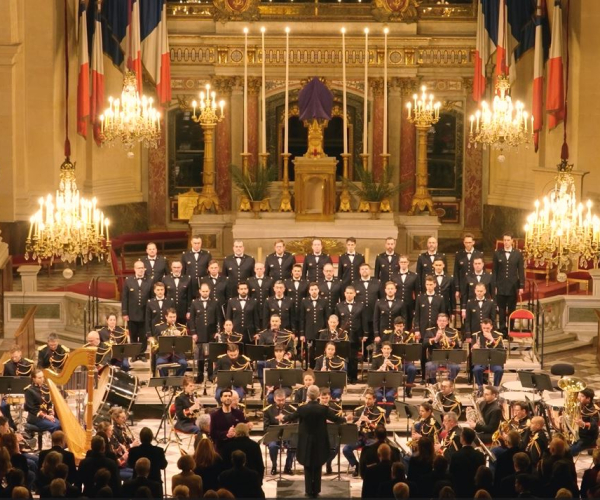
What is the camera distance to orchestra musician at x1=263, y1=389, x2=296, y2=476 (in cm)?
1694

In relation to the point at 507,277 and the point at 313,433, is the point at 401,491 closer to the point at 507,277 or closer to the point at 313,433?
the point at 313,433

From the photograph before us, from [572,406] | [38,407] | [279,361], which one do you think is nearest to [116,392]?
[38,407]

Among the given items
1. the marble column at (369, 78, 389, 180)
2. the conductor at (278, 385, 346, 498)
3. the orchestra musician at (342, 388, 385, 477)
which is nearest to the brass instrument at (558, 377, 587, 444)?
the orchestra musician at (342, 388, 385, 477)

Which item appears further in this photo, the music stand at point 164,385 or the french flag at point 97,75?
the french flag at point 97,75

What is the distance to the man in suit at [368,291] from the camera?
2011cm

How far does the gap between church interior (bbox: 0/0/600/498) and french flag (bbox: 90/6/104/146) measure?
0.06m

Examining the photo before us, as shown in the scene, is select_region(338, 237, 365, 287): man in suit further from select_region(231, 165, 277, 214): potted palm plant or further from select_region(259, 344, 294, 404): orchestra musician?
select_region(231, 165, 277, 214): potted palm plant

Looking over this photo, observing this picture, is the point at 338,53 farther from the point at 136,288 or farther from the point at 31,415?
the point at 31,415

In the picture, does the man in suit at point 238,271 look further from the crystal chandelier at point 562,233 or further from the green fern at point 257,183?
the green fern at point 257,183

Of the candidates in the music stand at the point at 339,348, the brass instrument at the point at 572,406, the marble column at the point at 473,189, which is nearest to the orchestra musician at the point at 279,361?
the music stand at the point at 339,348

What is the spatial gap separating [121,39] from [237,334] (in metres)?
9.46

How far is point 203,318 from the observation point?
65.2 ft

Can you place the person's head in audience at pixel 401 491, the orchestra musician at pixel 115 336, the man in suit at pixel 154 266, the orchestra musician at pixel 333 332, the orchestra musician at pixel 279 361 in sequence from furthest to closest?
the man in suit at pixel 154 266 → the orchestra musician at pixel 115 336 → the orchestra musician at pixel 333 332 → the orchestra musician at pixel 279 361 → the person's head in audience at pixel 401 491

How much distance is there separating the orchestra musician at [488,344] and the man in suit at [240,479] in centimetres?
634
